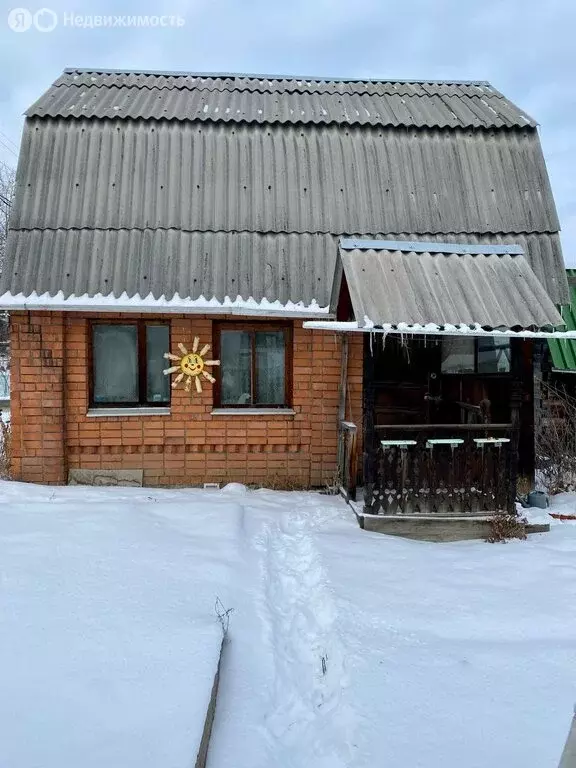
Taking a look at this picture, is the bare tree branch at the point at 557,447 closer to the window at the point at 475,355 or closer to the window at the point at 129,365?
the window at the point at 475,355

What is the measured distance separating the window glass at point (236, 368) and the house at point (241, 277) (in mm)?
30

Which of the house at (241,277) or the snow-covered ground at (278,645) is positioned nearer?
the snow-covered ground at (278,645)

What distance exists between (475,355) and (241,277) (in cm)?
352

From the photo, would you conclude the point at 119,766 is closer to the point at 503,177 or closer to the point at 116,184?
the point at 116,184

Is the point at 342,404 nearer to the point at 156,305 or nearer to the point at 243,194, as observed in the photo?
the point at 156,305

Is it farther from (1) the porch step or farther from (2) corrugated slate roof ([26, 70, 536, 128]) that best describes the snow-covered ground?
(2) corrugated slate roof ([26, 70, 536, 128])

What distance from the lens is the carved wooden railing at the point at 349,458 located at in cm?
684

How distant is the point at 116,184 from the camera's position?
7824mm

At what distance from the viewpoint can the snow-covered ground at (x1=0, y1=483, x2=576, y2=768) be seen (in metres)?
2.71

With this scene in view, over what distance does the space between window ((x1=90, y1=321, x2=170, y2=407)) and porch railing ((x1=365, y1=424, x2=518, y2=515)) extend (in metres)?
3.28

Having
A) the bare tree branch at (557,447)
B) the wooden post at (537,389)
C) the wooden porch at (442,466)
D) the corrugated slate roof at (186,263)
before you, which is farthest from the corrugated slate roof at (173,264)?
the bare tree branch at (557,447)

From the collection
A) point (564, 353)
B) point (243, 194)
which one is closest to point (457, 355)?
point (564, 353)

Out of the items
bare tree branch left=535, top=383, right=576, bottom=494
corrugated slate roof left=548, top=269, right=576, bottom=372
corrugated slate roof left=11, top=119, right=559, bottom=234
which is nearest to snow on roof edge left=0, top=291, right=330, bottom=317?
corrugated slate roof left=11, top=119, right=559, bottom=234

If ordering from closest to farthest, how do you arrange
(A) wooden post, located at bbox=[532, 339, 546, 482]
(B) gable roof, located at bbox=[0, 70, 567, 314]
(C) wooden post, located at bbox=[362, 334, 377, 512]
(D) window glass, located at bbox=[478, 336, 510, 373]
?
1. (C) wooden post, located at bbox=[362, 334, 377, 512]
2. (B) gable roof, located at bbox=[0, 70, 567, 314]
3. (D) window glass, located at bbox=[478, 336, 510, 373]
4. (A) wooden post, located at bbox=[532, 339, 546, 482]
